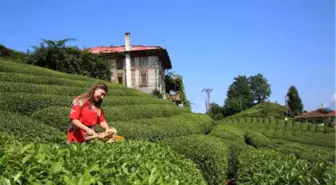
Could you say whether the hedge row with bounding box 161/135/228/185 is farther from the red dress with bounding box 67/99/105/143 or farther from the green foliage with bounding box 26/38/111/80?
the green foliage with bounding box 26/38/111/80

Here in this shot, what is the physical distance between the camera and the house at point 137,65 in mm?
37750

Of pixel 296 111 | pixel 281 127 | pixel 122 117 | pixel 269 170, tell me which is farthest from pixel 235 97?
pixel 269 170

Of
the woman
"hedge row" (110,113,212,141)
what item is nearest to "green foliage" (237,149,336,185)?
the woman

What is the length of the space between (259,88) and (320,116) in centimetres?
2387

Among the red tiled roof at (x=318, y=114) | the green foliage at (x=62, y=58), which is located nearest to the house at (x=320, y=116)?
the red tiled roof at (x=318, y=114)

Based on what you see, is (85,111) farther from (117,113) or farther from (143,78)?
(143,78)

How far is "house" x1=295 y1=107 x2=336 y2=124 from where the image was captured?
2854 inches

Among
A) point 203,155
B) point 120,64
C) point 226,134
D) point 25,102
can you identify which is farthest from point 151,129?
point 120,64

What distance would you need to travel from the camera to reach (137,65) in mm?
38219

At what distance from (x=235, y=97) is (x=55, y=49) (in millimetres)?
67888

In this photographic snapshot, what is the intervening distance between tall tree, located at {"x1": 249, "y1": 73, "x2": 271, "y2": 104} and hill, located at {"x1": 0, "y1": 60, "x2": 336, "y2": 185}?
75285 millimetres

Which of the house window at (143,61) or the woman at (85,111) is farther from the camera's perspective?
the house window at (143,61)

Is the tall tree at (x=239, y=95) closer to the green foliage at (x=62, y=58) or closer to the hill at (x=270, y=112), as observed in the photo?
the hill at (x=270, y=112)

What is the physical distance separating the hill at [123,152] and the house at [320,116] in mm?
54354
